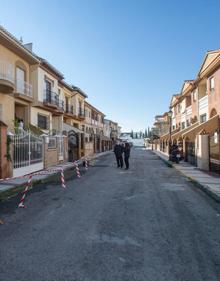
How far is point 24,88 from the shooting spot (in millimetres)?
18266

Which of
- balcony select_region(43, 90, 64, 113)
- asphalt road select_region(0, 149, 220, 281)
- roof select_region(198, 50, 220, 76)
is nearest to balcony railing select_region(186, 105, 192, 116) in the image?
roof select_region(198, 50, 220, 76)

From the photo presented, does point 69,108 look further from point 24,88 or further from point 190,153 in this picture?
point 190,153

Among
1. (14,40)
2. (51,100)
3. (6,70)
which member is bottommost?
(51,100)

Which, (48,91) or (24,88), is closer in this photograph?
(24,88)

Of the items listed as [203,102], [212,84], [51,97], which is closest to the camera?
[212,84]

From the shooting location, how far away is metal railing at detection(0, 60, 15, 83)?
15264 mm

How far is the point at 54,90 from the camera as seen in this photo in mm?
23031

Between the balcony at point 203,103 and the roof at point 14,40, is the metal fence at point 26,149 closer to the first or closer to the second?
the roof at point 14,40

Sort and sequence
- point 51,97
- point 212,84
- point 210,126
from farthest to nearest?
point 51,97
point 212,84
point 210,126

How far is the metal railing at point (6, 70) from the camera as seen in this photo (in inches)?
601

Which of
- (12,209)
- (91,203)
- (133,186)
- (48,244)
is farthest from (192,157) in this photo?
(48,244)

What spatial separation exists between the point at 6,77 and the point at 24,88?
263 cm

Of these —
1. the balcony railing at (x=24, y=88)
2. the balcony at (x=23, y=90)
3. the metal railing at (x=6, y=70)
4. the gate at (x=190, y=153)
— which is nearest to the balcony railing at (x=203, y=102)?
the gate at (x=190, y=153)

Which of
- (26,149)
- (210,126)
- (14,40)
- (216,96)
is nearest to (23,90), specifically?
(14,40)
